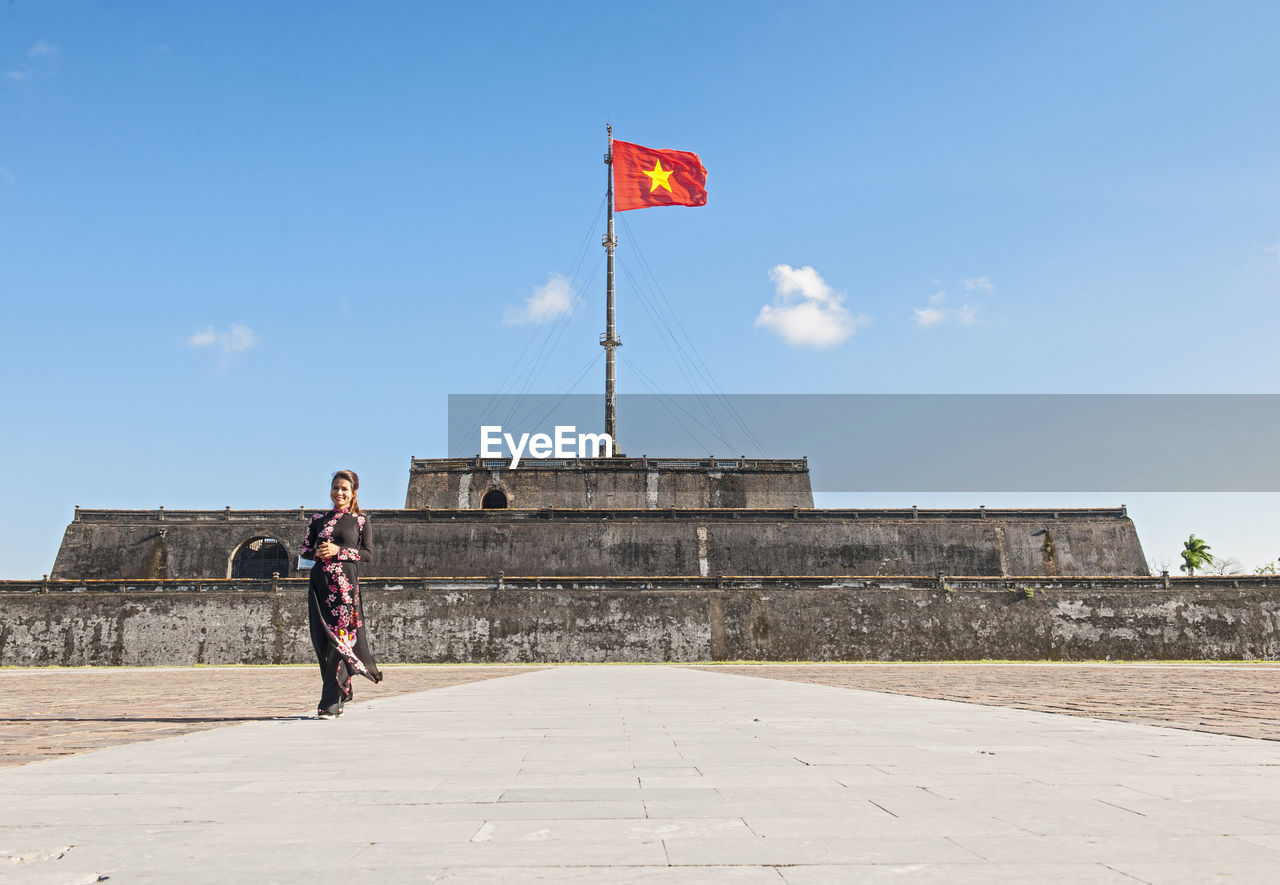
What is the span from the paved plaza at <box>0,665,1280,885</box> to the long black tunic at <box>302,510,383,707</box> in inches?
13.9

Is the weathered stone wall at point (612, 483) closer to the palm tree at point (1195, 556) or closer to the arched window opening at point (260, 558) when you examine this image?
the arched window opening at point (260, 558)

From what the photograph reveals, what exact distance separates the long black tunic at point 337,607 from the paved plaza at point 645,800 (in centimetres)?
35

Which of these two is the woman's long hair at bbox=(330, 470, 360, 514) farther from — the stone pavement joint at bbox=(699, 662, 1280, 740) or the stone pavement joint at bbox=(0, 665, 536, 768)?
the stone pavement joint at bbox=(699, 662, 1280, 740)

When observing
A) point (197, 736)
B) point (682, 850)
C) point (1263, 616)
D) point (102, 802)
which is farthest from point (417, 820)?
point (1263, 616)

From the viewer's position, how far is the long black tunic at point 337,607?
19.6 ft

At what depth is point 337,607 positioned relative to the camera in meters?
6.05

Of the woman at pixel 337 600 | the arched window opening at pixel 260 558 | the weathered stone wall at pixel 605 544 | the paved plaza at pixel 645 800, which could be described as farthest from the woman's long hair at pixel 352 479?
the arched window opening at pixel 260 558

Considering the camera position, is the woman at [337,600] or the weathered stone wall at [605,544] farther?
the weathered stone wall at [605,544]

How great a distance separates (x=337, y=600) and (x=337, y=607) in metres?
0.05

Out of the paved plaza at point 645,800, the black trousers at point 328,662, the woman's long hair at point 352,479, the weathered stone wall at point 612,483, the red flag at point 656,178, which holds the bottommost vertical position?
the paved plaza at point 645,800

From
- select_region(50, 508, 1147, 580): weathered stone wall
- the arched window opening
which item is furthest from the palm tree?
the arched window opening

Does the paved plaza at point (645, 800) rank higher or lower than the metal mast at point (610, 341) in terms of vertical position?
lower

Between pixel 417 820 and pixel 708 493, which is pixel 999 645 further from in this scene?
pixel 417 820

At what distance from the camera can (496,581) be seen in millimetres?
23344
